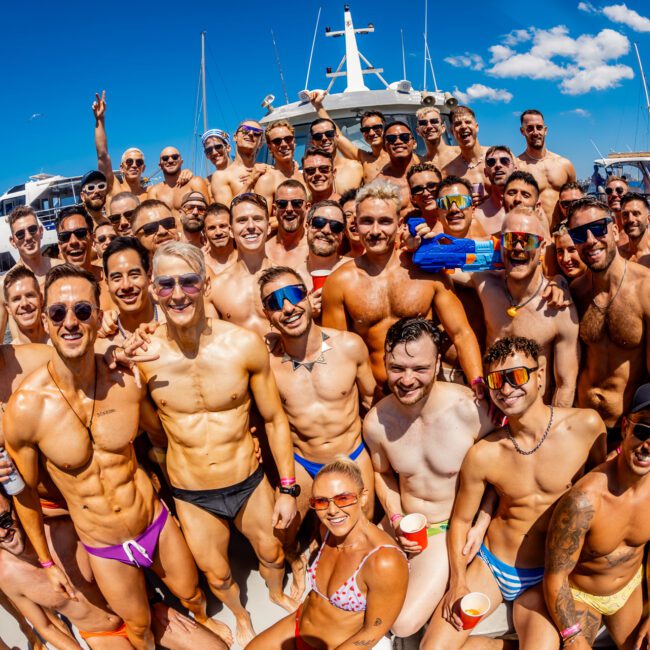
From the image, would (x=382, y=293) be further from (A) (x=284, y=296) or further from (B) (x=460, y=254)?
(A) (x=284, y=296)

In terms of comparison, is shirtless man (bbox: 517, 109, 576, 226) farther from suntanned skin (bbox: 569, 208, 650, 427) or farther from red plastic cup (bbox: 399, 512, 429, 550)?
red plastic cup (bbox: 399, 512, 429, 550)

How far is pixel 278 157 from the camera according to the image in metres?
5.86

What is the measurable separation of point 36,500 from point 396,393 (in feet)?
6.88

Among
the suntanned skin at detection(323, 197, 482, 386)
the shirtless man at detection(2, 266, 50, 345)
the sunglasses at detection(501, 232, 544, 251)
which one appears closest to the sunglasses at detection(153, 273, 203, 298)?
the shirtless man at detection(2, 266, 50, 345)

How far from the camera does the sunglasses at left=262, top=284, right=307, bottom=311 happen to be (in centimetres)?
306

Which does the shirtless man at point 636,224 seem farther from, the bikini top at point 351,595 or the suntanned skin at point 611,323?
the bikini top at point 351,595

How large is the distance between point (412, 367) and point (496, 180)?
2752 millimetres

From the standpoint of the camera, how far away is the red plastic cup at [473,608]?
258 centimetres

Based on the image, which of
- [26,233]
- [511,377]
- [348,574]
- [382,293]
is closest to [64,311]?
[348,574]

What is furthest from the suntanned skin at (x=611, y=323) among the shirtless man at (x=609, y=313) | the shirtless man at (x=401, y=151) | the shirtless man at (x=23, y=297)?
the shirtless man at (x=23, y=297)

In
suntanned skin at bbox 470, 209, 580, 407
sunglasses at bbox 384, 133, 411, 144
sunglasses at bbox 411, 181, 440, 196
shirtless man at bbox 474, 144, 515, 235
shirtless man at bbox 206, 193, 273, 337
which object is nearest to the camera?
suntanned skin at bbox 470, 209, 580, 407

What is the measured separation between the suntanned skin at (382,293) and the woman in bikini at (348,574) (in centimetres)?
125

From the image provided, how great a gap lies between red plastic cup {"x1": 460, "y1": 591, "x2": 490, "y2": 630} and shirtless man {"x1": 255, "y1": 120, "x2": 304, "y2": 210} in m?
4.26

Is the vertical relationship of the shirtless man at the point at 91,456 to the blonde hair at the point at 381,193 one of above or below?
below
